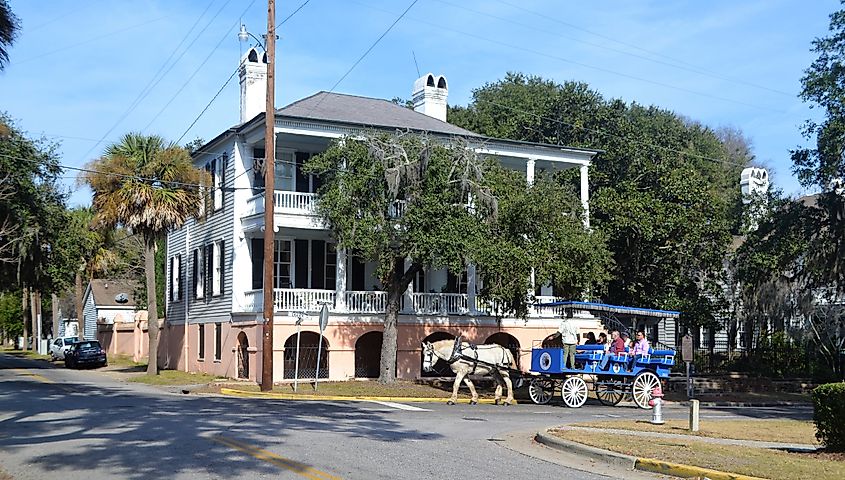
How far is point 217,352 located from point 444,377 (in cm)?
929

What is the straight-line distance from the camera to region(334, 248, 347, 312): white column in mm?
33156


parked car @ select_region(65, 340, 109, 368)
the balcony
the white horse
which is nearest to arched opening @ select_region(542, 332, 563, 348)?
the balcony

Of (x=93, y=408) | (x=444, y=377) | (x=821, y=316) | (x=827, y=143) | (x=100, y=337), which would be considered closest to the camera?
(x=93, y=408)

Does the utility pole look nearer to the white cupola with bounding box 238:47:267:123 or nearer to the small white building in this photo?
the white cupola with bounding box 238:47:267:123

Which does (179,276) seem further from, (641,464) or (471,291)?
(641,464)

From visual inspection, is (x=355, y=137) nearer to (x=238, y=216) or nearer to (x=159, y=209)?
(x=238, y=216)

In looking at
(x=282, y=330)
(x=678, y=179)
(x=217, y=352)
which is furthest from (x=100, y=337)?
(x=678, y=179)

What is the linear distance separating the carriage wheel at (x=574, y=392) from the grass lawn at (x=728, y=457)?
29.8 ft

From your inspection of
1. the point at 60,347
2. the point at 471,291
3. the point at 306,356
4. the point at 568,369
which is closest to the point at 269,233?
the point at 306,356

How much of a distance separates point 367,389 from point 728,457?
16.8m

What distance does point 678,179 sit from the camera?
42938 millimetres

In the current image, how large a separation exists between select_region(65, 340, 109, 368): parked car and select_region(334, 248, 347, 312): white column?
66.4ft

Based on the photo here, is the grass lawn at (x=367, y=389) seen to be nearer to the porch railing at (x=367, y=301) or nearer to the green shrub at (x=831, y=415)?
the porch railing at (x=367, y=301)

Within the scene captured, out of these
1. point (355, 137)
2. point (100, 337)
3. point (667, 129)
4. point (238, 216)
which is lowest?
point (100, 337)
